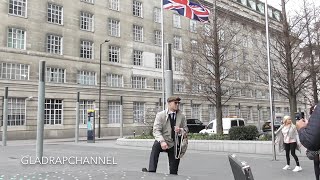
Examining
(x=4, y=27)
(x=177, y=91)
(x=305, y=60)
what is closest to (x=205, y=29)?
(x=305, y=60)

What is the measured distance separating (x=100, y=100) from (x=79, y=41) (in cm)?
672

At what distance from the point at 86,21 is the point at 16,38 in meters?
8.67

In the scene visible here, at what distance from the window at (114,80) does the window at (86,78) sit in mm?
1855

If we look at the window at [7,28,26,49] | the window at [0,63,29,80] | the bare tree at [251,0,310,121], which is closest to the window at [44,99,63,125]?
the window at [0,63,29,80]

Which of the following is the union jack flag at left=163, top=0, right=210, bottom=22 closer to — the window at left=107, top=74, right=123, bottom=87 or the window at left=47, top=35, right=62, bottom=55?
the window at left=47, top=35, right=62, bottom=55

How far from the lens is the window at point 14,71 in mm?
32312

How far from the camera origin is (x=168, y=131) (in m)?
6.35

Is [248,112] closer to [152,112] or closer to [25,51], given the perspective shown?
[152,112]

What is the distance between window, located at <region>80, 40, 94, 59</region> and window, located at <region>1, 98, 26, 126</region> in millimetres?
8608

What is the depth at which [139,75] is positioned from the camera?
1731 inches

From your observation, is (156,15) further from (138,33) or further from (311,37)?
(311,37)

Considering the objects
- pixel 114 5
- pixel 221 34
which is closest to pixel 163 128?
pixel 221 34

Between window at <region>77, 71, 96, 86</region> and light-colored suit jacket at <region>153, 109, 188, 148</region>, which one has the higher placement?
window at <region>77, 71, 96, 86</region>

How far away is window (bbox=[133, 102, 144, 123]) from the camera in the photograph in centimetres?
4300
